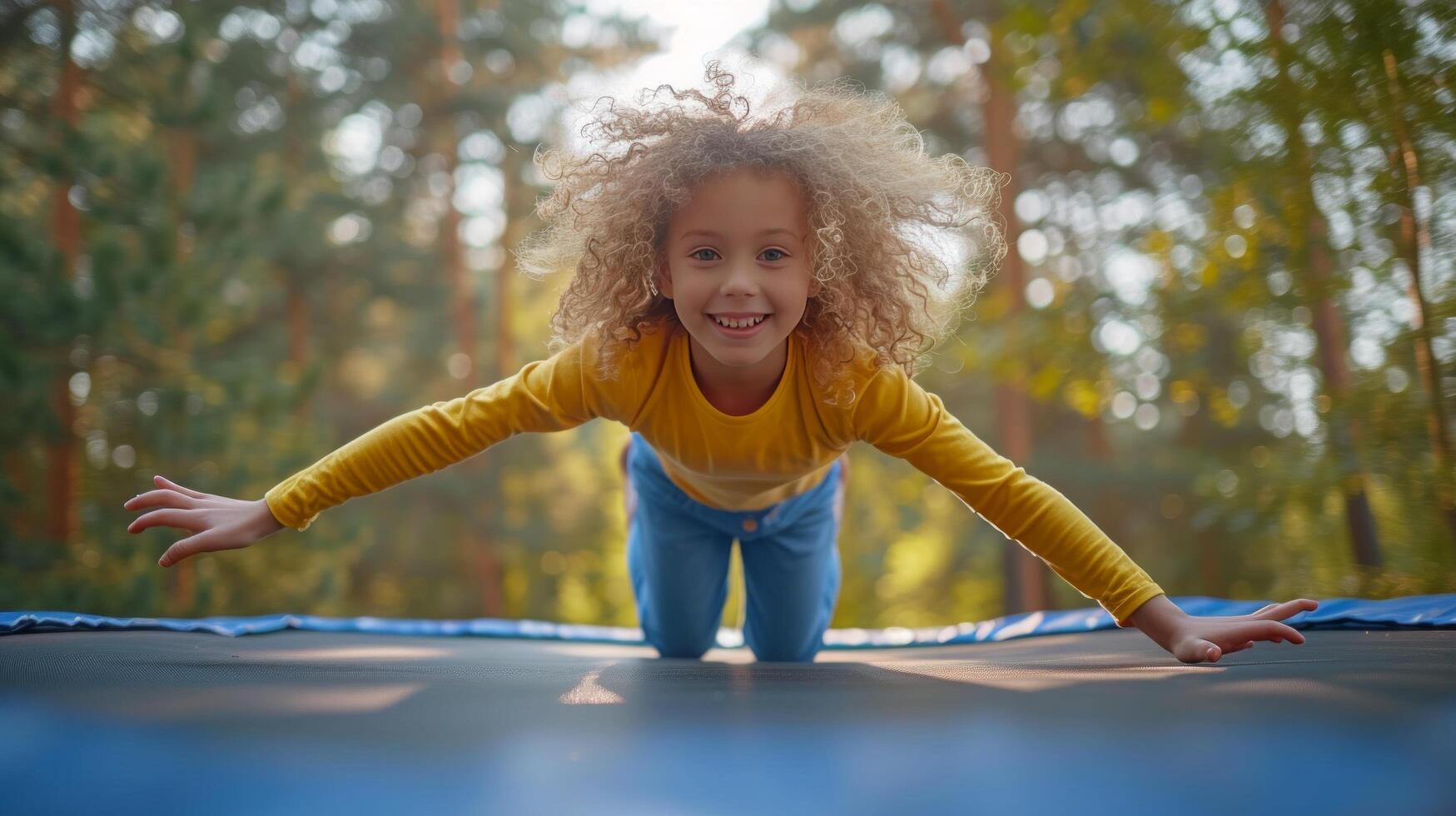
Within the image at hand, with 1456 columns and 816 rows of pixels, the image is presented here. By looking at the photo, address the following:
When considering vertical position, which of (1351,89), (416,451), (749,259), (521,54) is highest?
(521,54)

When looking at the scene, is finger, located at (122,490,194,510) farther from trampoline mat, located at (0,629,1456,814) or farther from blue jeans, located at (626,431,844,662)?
blue jeans, located at (626,431,844,662)

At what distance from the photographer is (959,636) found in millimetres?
2760

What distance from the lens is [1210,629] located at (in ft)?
4.42

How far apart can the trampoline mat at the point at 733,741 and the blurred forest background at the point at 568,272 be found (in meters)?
1.18

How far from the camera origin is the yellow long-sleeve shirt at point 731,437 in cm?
146

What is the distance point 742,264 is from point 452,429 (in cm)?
52

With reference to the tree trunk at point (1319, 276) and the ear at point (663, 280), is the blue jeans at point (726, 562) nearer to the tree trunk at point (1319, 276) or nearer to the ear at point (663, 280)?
the ear at point (663, 280)

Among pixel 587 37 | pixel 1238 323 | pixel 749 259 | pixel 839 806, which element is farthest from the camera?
pixel 587 37

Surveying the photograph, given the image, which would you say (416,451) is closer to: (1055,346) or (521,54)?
(1055,346)

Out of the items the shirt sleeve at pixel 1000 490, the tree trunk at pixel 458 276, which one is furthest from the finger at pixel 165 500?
the tree trunk at pixel 458 276

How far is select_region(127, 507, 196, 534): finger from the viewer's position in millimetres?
1328

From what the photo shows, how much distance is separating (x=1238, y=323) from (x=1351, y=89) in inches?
140

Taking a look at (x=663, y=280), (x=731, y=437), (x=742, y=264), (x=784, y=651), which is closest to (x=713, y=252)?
(x=742, y=264)

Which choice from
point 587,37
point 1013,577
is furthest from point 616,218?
point 587,37
